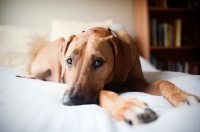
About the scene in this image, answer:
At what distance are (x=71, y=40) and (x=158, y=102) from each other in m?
0.63

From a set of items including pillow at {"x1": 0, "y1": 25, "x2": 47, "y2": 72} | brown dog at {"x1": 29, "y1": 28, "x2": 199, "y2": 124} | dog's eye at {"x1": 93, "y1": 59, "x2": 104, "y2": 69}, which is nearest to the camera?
brown dog at {"x1": 29, "y1": 28, "x2": 199, "y2": 124}

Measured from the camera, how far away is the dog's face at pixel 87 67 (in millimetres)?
722

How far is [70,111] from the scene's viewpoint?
54 cm

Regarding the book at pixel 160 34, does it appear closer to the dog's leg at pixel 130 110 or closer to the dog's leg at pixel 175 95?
the dog's leg at pixel 175 95

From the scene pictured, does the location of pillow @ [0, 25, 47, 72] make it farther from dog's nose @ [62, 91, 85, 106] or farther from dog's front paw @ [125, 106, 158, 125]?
dog's front paw @ [125, 106, 158, 125]

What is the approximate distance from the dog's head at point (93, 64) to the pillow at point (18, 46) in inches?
18.3

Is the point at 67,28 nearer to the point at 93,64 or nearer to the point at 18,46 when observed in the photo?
the point at 18,46

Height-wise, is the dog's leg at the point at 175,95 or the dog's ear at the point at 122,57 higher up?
the dog's ear at the point at 122,57

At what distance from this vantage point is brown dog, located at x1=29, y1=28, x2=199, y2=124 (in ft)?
1.77

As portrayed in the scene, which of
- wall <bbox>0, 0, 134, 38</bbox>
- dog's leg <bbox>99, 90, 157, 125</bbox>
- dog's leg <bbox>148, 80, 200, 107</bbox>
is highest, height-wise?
wall <bbox>0, 0, 134, 38</bbox>

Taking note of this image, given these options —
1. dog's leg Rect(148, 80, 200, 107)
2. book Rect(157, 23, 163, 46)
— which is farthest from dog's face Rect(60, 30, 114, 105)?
book Rect(157, 23, 163, 46)

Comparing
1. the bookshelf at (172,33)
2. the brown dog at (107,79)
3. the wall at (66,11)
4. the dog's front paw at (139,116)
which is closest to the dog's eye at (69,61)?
the brown dog at (107,79)

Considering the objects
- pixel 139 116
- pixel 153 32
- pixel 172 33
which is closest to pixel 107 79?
pixel 139 116

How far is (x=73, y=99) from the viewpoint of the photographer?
68cm
